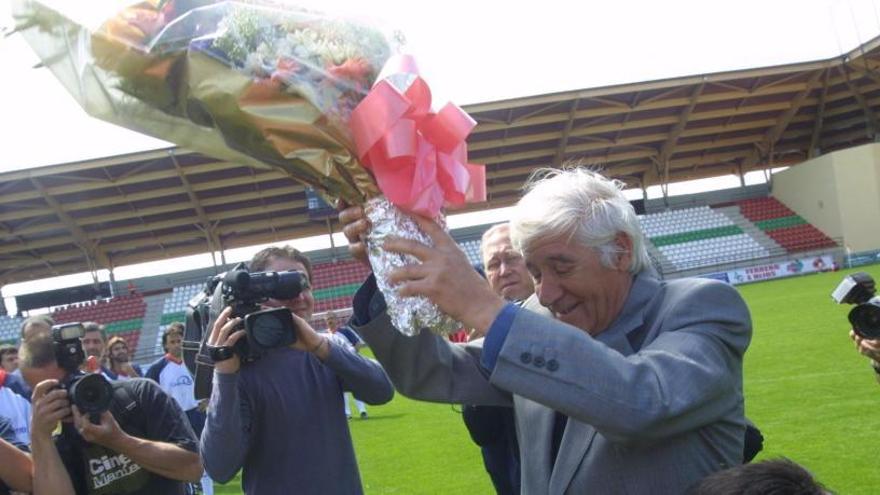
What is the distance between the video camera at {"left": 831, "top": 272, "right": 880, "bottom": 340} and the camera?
9.42 ft

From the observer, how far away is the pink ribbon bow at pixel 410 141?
4.65 ft

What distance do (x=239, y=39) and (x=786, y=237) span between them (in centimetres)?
3604

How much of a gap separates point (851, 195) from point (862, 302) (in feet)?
109

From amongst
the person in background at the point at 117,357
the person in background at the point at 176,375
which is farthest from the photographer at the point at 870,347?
the person in background at the point at 117,357

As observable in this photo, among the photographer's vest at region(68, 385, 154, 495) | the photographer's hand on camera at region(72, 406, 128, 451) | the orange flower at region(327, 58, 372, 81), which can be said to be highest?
the orange flower at region(327, 58, 372, 81)

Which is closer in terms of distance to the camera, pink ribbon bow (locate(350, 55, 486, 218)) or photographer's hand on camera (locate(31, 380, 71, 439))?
pink ribbon bow (locate(350, 55, 486, 218))

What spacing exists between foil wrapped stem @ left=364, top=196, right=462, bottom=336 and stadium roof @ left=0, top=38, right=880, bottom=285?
Result: 2380 cm

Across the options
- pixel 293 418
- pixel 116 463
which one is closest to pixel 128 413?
pixel 116 463

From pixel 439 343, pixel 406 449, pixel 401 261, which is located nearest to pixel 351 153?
pixel 401 261

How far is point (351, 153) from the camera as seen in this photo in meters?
1.50

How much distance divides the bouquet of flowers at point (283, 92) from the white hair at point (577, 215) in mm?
181

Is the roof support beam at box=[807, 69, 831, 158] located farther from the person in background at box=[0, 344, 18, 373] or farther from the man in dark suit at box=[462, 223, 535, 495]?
the man in dark suit at box=[462, 223, 535, 495]

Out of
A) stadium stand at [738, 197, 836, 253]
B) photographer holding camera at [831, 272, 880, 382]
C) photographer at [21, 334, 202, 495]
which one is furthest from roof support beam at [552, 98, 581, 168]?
photographer at [21, 334, 202, 495]

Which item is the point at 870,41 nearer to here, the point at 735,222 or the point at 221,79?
the point at 735,222
